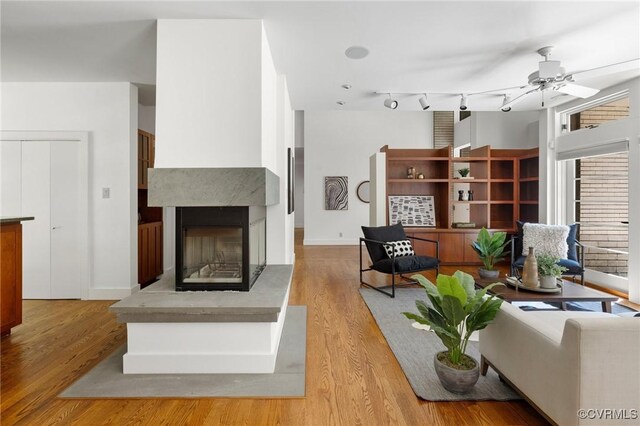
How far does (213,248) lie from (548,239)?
4396 mm

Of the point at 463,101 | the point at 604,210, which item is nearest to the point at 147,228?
the point at 463,101

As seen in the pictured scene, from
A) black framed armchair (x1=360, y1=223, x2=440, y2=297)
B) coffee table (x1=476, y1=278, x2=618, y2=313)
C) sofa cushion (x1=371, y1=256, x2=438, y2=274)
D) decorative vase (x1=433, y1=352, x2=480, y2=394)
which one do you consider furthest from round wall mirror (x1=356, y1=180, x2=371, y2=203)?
decorative vase (x1=433, y1=352, x2=480, y2=394)

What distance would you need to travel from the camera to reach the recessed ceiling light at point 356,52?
3.21 metres

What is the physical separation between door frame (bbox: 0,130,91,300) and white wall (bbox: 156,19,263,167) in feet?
6.58

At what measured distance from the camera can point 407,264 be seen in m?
4.23

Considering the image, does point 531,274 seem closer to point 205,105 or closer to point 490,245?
point 490,245

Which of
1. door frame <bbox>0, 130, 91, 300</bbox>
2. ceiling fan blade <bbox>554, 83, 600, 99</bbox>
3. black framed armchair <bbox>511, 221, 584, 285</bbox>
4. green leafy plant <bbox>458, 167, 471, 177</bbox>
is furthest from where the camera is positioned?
green leafy plant <bbox>458, 167, 471, 177</bbox>

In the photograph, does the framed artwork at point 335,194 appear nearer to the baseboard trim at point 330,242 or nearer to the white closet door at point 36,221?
the baseboard trim at point 330,242

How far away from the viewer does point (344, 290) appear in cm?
441

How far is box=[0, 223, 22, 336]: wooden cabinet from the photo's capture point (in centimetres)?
285

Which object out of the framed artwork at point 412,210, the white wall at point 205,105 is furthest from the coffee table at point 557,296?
the framed artwork at point 412,210

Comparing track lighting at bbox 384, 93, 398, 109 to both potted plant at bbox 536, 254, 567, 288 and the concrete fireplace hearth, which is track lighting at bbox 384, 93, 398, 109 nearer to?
potted plant at bbox 536, 254, 567, 288

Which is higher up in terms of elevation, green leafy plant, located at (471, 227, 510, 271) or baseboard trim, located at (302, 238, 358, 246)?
green leafy plant, located at (471, 227, 510, 271)

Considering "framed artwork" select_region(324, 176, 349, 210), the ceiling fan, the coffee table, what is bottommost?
the coffee table
